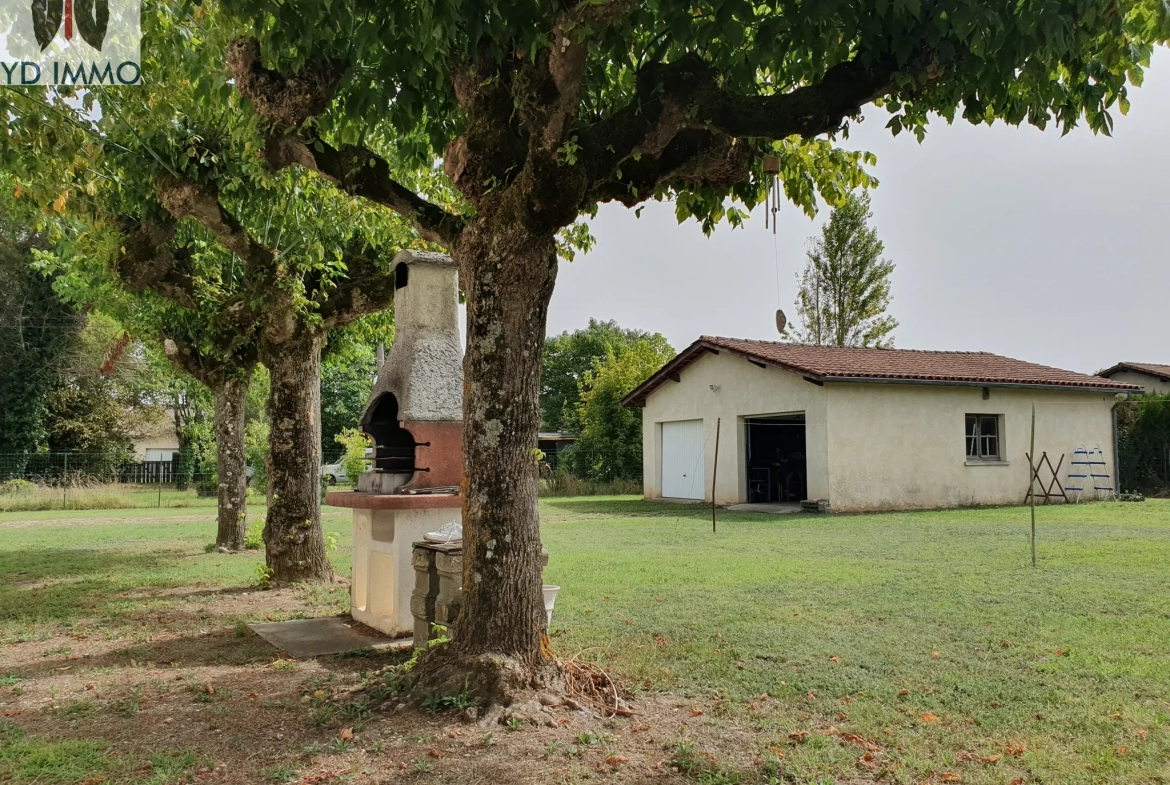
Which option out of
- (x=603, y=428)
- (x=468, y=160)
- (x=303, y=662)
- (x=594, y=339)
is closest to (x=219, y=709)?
(x=303, y=662)

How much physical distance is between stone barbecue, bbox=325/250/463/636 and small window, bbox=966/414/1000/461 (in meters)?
16.7

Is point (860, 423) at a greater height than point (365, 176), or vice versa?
point (365, 176)

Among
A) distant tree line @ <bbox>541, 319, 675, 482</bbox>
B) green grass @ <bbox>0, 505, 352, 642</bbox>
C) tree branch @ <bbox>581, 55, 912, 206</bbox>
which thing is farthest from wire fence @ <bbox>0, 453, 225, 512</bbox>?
tree branch @ <bbox>581, 55, 912, 206</bbox>

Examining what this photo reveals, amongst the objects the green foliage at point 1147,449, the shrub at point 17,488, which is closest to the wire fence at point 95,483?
the shrub at point 17,488

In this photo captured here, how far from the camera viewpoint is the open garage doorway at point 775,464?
21.6m

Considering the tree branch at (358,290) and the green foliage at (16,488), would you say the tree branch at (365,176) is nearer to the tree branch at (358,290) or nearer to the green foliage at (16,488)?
the tree branch at (358,290)

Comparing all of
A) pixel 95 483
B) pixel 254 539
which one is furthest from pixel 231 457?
pixel 95 483

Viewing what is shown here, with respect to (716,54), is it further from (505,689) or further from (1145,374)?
(1145,374)

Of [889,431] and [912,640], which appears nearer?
[912,640]

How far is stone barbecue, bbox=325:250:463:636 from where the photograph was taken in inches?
255

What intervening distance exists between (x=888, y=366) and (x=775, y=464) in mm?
3992

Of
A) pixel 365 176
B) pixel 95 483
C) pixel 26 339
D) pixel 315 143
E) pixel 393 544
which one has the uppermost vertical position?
pixel 26 339

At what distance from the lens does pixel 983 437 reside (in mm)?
20344

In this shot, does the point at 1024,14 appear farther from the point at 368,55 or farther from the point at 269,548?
the point at 269,548
